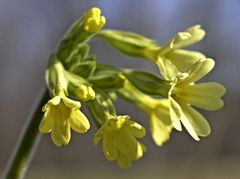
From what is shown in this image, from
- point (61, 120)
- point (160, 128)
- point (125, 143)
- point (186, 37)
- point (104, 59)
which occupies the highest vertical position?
point (186, 37)

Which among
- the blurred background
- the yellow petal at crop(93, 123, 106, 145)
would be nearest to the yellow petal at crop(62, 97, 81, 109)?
the yellow petal at crop(93, 123, 106, 145)

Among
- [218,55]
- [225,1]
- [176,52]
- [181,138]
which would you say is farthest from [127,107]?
[176,52]

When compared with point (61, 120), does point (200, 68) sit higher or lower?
higher

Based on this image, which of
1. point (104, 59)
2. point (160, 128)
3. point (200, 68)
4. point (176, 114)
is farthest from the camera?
point (104, 59)

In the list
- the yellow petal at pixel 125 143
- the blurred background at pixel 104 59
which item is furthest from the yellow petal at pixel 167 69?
the blurred background at pixel 104 59

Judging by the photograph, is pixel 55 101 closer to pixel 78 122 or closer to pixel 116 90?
pixel 78 122

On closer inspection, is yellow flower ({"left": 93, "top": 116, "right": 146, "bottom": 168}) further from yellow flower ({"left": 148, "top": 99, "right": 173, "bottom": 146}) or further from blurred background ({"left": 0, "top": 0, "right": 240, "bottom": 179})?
blurred background ({"left": 0, "top": 0, "right": 240, "bottom": 179})

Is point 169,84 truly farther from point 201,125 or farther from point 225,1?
point 225,1

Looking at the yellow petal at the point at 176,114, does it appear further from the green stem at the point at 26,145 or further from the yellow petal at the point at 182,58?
the green stem at the point at 26,145

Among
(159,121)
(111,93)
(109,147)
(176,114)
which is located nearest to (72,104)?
(109,147)
